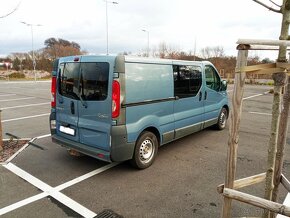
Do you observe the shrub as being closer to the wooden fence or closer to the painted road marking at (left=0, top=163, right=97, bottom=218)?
the painted road marking at (left=0, top=163, right=97, bottom=218)

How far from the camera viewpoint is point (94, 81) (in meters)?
3.79

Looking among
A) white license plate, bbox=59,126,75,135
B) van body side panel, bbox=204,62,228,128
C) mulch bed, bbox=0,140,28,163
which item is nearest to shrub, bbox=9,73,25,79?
mulch bed, bbox=0,140,28,163

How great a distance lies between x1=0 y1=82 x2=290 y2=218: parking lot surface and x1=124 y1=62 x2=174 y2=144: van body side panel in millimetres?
728

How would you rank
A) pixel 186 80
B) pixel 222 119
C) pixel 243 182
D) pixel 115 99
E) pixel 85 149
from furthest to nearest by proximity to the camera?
pixel 222 119 → pixel 186 80 → pixel 85 149 → pixel 115 99 → pixel 243 182

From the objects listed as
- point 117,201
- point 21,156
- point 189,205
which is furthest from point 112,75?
point 21,156

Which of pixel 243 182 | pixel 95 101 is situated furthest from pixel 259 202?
pixel 95 101

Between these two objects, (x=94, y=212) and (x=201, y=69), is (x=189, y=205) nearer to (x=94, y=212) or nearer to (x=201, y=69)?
(x=94, y=212)

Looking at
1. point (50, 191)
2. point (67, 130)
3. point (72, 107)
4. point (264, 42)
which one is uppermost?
point (264, 42)

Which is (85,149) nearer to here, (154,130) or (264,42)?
(154,130)

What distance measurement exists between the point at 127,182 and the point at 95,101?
1.38 metres

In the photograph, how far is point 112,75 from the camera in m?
3.56

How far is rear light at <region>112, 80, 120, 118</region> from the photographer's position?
3523mm

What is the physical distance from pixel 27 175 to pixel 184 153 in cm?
297

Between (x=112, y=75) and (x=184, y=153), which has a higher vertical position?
(x=112, y=75)
